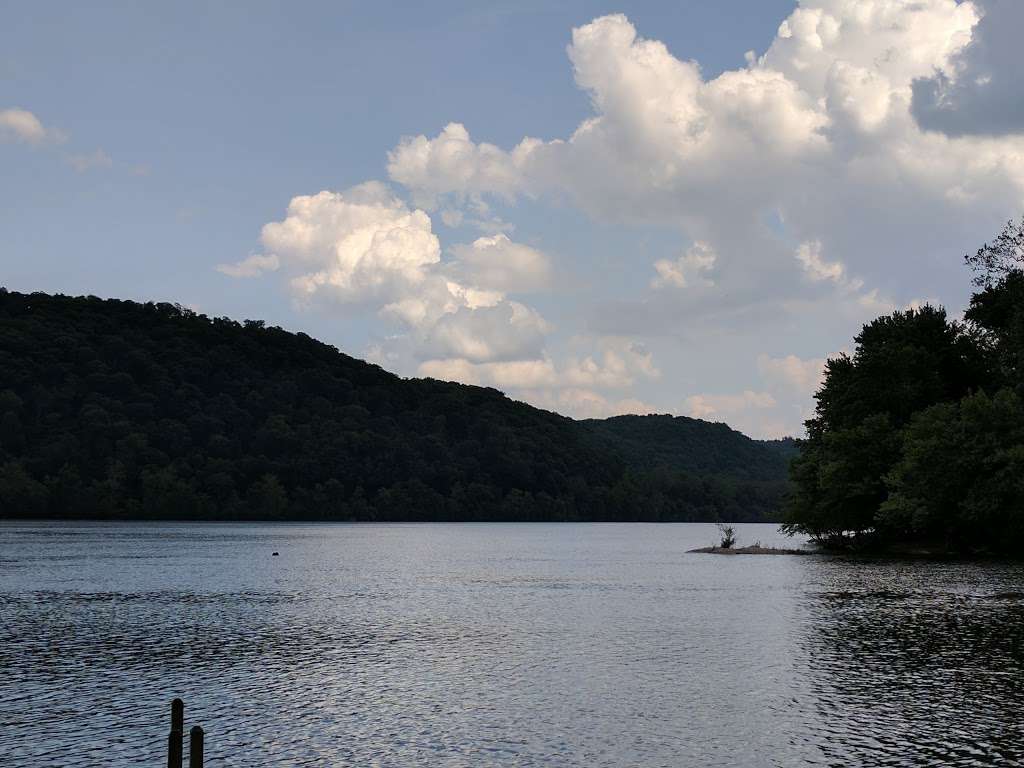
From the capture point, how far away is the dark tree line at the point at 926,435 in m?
108

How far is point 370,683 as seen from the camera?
39625 mm

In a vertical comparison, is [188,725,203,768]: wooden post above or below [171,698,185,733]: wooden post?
Answer: below

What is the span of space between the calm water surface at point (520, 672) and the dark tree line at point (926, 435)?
21099mm

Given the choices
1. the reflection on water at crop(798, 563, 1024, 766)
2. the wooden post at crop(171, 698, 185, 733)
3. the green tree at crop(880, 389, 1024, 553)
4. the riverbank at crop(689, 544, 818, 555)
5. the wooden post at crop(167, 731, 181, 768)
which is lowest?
the riverbank at crop(689, 544, 818, 555)

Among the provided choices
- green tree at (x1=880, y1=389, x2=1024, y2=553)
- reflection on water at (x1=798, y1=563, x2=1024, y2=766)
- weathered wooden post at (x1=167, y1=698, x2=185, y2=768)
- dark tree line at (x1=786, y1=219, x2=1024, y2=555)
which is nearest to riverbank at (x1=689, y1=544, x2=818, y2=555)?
dark tree line at (x1=786, y1=219, x2=1024, y2=555)

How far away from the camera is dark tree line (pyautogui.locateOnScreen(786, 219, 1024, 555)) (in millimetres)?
107938

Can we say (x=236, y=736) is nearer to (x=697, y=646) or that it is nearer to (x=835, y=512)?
(x=697, y=646)

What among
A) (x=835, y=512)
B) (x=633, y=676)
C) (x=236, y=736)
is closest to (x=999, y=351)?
(x=835, y=512)

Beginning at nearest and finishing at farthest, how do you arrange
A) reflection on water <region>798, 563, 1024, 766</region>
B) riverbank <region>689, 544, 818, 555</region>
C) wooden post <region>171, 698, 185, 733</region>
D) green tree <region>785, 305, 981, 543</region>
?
wooden post <region>171, 698, 185, 733</region> → reflection on water <region>798, 563, 1024, 766</region> → green tree <region>785, 305, 981, 543</region> → riverbank <region>689, 544, 818, 555</region>

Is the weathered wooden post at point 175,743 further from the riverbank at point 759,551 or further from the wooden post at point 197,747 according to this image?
the riverbank at point 759,551

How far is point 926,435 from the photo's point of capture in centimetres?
11500

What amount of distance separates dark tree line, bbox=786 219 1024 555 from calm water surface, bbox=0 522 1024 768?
831 inches

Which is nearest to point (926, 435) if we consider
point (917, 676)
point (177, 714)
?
point (917, 676)

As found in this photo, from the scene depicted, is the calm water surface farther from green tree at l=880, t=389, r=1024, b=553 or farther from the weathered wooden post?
green tree at l=880, t=389, r=1024, b=553
